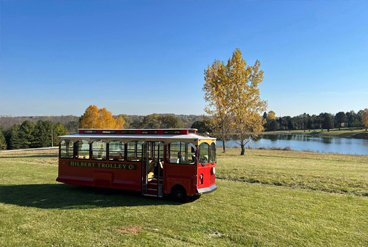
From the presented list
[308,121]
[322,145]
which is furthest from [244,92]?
[308,121]

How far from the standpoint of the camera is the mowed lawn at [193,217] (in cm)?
621

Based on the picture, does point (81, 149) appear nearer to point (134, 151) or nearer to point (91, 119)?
point (134, 151)

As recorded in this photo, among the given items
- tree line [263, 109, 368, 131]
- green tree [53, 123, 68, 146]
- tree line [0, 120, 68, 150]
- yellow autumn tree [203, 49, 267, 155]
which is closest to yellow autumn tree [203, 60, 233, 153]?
yellow autumn tree [203, 49, 267, 155]

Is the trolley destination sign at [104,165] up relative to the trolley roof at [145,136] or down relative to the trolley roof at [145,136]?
down

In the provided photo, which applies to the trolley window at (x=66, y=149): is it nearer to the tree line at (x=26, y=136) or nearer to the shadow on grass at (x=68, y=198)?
the shadow on grass at (x=68, y=198)

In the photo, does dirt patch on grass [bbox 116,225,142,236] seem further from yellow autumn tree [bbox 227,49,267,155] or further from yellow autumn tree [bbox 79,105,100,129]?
yellow autumn tree [bbox 79,105,100,129]

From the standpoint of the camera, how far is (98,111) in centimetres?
4084

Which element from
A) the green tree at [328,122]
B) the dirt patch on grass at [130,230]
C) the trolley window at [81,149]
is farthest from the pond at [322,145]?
the green tree at [328,122]

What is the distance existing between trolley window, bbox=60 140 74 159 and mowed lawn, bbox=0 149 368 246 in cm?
152

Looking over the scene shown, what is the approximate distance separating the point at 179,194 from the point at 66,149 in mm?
5575

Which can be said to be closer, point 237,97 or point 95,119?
point 237,97

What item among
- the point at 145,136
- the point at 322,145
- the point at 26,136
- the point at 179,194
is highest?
the point at 145,136

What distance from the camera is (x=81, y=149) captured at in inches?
435

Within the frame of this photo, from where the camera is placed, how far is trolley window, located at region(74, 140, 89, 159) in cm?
1093
